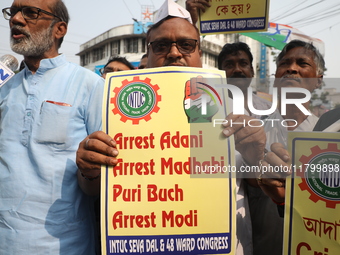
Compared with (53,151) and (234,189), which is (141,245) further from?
(53,151)

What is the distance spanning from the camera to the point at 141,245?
1.19 m

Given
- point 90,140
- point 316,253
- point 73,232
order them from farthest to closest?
point 73,232 → point 90,140 → point 316,253

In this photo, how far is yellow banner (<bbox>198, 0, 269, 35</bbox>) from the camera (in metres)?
2.59

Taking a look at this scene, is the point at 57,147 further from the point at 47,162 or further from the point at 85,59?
the point at 85,59

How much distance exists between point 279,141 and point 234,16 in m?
Result: 1.34

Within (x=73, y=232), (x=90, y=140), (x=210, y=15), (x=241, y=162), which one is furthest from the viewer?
(x=210, y=15)

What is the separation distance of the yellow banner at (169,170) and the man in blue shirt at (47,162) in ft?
0.85

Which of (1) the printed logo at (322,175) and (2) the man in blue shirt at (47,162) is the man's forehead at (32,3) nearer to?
(2) the man in blue shirt at (47,162)

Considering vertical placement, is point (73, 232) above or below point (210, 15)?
below

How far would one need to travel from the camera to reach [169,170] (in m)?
1.21

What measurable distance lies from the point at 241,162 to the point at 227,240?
0.33 m

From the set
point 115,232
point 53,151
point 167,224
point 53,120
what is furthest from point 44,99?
point 167,224

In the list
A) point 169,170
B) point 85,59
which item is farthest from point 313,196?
Answer: point 85,59

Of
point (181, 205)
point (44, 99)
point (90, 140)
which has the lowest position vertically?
point (181, 205)
